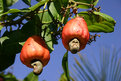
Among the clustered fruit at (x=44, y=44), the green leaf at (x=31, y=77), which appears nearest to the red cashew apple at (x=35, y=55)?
the clustered fruit at (x=44, y=44)

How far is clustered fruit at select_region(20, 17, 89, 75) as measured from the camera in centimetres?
95

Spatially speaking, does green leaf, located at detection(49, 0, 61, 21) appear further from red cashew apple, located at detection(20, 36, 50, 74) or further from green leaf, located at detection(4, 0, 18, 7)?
green leaf, located at detection(4, 0, 18, 7)

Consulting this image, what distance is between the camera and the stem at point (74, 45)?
92 centimetres

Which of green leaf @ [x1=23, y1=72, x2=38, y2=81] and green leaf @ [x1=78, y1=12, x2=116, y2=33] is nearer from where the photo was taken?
green leaf @ [x1=78, y1=12, x2=116, y2=33]

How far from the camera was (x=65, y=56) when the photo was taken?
1.24 metres

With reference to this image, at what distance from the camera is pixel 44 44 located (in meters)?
1.05

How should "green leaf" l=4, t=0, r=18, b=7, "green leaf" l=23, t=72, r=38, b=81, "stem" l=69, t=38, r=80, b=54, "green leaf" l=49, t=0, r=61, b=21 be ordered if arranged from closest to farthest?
"stem" l=69, t=38, r=80, b=54 → "green leaf" l=49, t=0, r=61, b=21 → "green leaf" l=4, t=0, r=18, b=7 → "green leaf" l=23, t=72, r=38, b=81

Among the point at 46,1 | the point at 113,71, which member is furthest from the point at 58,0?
the point at 113,71

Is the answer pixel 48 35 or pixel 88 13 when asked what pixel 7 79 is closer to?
pixel 48 35

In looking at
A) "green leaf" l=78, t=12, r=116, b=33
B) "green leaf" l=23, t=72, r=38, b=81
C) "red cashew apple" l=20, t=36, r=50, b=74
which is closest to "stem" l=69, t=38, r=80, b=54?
"red cashew apple" l=20, t=36, r=50, b=74

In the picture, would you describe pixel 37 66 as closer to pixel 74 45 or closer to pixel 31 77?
pixel 74 45

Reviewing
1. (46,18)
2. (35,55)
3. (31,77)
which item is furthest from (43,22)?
(31,77)

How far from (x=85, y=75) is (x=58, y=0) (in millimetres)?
1265

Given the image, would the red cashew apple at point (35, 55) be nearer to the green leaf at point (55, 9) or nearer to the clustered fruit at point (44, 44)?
the clustered fruit at point (44, 44)
